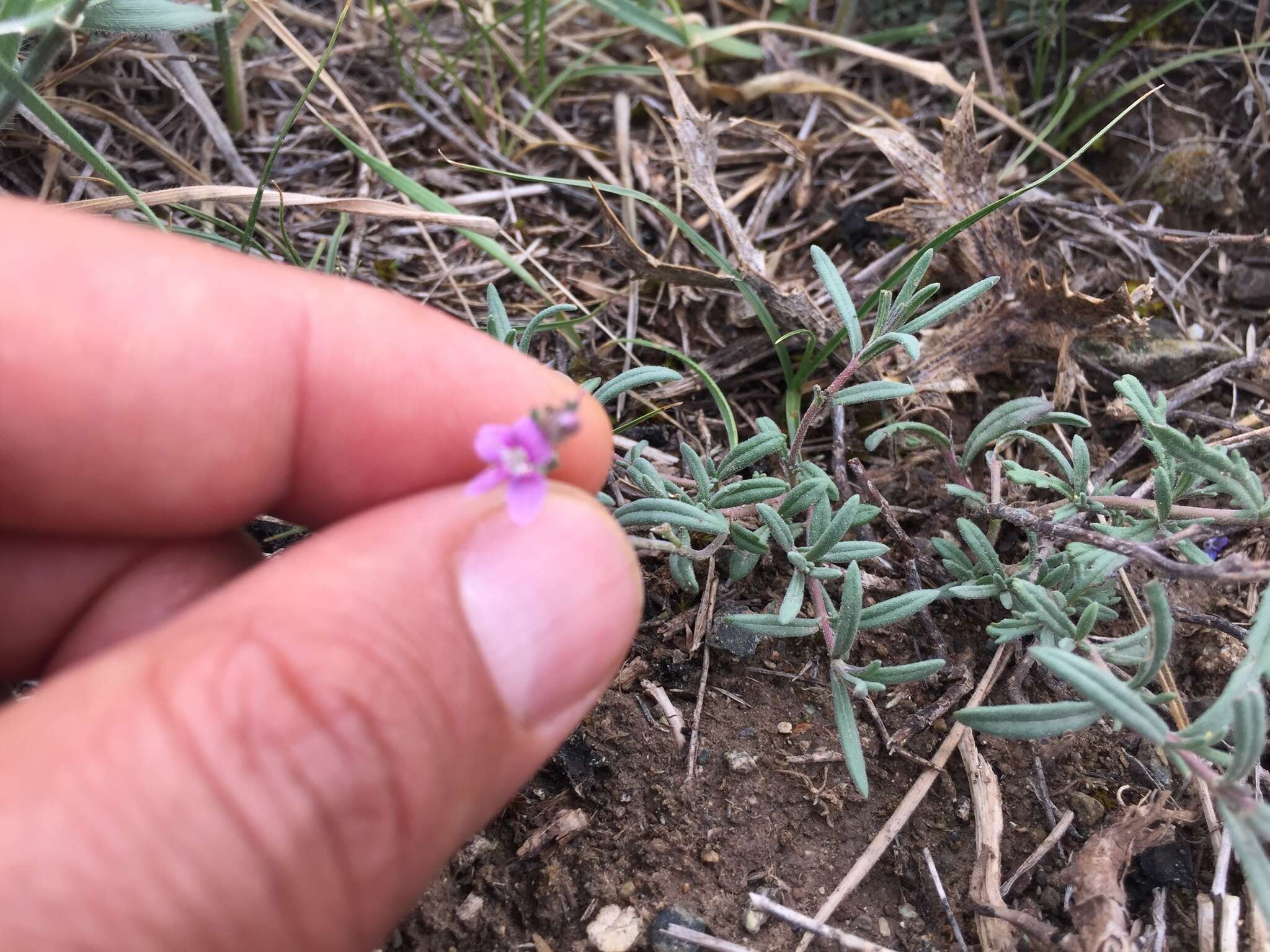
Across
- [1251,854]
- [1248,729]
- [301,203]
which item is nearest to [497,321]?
[301,203]

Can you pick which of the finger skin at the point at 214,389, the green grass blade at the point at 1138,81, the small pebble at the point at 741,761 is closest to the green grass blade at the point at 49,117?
the finger skin at the point at 214,389

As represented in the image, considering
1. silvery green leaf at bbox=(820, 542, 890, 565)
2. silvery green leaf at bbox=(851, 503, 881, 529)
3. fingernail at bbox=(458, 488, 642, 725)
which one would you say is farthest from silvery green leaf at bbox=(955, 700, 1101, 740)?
fingernail at bbox=(458, 488, 642, 725)

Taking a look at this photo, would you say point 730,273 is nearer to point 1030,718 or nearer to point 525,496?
point 525,496

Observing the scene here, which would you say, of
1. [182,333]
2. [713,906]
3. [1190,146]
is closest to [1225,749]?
[713,906]

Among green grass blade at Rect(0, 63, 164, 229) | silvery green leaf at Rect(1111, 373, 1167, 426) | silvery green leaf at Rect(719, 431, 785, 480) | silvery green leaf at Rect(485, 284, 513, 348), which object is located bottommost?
silvery green leaf at Rect(719, 431, 785, 480)

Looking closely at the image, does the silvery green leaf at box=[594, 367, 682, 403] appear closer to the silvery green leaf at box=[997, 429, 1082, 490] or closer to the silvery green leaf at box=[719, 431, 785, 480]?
the silvery green leaf at box=[719, 431, 785, 480]

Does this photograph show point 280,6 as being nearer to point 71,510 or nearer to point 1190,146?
point 71,510
